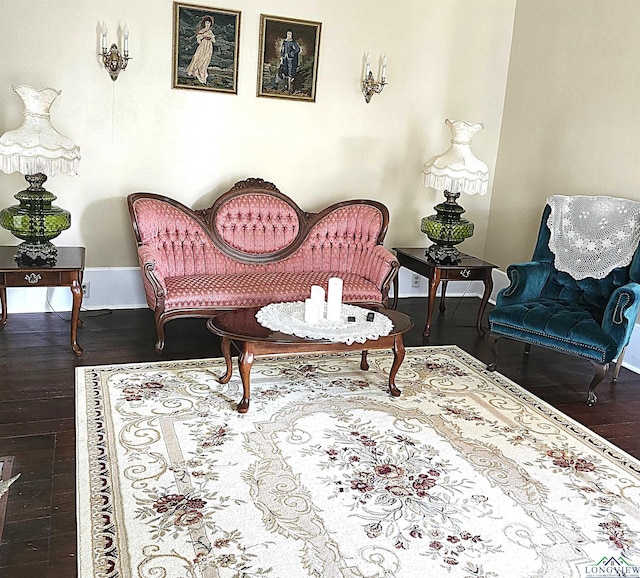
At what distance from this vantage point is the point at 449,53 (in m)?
5.38

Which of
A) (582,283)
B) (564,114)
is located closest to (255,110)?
(564,114)

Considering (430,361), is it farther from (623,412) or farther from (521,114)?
(521,114)

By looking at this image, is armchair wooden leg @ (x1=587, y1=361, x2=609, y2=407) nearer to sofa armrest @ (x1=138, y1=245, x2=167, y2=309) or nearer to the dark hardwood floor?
the dark hardwood floor

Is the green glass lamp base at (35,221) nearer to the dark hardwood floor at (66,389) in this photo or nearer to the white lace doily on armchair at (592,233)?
the dark hardwood floor at (66,389)

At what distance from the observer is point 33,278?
12.7 ft

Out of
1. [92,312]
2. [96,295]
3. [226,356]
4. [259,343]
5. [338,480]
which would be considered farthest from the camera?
[96,295]

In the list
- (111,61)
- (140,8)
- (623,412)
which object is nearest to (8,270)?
(111,61)

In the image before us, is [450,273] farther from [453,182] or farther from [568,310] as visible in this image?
[568,310]

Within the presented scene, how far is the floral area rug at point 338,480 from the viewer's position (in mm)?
2209

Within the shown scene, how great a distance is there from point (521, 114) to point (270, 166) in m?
Result: 2.24

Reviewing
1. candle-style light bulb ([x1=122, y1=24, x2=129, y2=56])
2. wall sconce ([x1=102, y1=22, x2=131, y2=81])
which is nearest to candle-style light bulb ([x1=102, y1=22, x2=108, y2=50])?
wall sconce ([x1=102, y1=22, x2=131, y2=81])

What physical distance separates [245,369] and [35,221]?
1.81 metres

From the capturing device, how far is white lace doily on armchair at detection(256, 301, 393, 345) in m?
3.27

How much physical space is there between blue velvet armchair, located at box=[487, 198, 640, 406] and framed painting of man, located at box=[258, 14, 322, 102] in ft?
7.03
